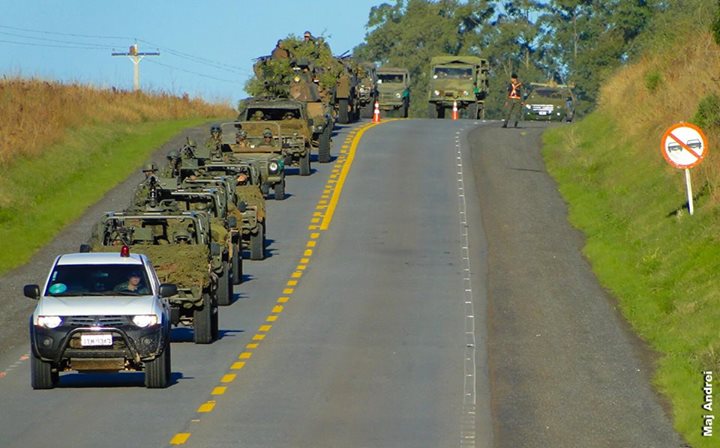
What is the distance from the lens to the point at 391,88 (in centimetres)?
Result: 7381

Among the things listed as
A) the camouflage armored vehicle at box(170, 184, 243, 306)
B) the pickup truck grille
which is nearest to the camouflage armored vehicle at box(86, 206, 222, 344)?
the camouflage armored vehicle at box(170, 184, 243, 306)

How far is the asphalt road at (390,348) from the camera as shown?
17516 millimetres

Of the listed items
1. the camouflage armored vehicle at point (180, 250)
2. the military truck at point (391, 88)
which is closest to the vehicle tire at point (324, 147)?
the camouflage armored vehicle at point (180, 250)

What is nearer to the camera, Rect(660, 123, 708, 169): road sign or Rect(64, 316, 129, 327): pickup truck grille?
Rect(64, 316, 129, 327): pickup truck grille

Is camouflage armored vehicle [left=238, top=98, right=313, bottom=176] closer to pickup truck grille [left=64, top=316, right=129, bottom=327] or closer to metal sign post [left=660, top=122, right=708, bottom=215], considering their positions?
metal sign post [left=660, top=122, right=708, bottom=215]

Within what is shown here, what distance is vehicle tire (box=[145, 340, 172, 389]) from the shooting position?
19.4 meters

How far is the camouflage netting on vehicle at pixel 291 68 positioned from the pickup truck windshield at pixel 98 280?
100ft

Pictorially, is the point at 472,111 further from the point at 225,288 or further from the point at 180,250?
the point at 180,250

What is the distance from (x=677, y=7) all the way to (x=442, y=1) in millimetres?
43026

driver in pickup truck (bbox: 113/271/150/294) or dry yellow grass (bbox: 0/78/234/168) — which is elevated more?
driver in pickup truck (bbox: 113/271/150/294)

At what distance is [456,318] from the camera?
26.4m

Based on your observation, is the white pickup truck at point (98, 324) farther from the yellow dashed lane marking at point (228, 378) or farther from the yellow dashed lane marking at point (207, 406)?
the yellow dashed lane marking at point (228, 378)

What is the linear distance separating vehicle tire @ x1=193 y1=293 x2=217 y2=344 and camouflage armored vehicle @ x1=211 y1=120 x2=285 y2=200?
1567cm

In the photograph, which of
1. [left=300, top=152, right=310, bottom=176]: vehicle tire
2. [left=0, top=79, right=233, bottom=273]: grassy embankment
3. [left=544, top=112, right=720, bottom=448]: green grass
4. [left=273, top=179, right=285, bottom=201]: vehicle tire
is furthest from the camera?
[left=300, top=152, right=310, bottom=176]: vehicle tire
